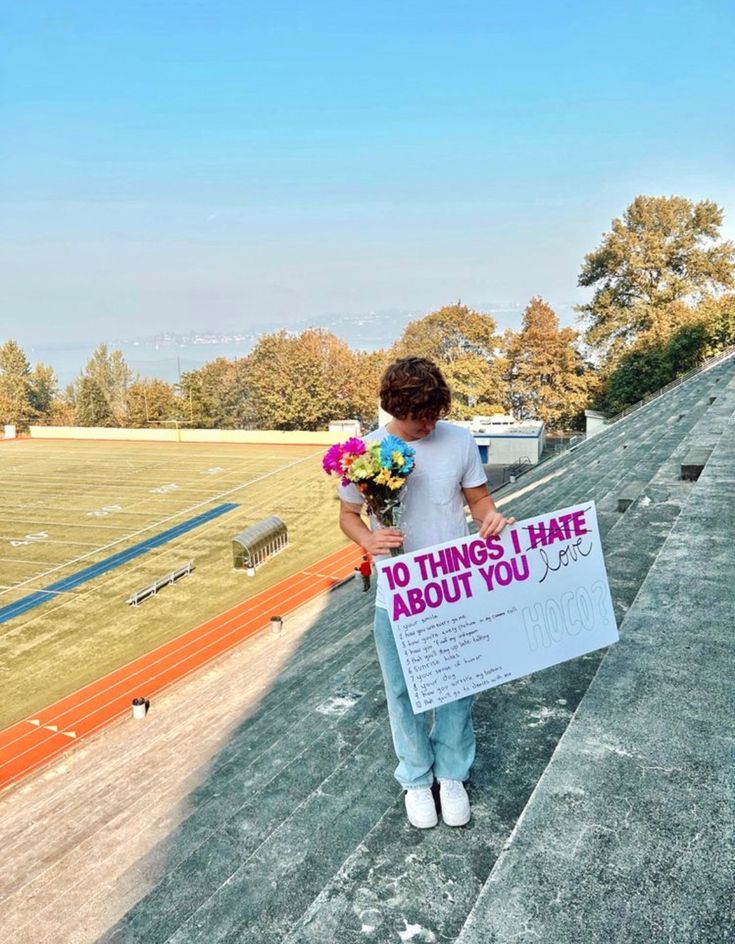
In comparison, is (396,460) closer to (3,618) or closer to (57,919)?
(57,919)

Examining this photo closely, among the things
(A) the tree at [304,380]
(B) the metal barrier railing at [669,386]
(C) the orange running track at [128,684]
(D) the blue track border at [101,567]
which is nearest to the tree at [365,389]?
(A) the tree at [304,380]

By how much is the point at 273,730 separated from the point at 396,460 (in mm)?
3830

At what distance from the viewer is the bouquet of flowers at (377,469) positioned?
263cm

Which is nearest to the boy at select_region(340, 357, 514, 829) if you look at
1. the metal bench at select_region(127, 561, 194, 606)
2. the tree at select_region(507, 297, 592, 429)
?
the metal bench at select_region(127, 561, 194, 606)

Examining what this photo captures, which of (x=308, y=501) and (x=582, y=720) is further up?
(x=582, y=720)

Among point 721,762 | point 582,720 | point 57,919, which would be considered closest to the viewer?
Result: point 721,762

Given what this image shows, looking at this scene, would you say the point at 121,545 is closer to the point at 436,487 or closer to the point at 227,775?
the point at 227,775

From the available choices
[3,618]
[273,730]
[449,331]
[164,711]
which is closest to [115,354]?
[449,331]

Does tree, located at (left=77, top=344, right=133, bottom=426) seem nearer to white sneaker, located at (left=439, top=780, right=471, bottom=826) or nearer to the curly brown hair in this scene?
the curly brown hair

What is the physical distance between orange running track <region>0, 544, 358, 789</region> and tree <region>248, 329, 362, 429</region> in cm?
3585

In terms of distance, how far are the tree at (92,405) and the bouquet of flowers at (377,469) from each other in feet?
235

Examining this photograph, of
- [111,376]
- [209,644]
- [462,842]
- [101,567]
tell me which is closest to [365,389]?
[111,376]

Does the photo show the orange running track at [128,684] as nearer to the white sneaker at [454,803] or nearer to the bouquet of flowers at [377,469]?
the white sneaker at [454,803]

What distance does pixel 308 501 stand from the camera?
34.0 meters
